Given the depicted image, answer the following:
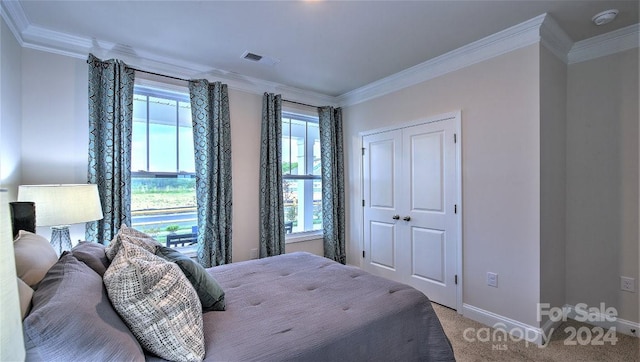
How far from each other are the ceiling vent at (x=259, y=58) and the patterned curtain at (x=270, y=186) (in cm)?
55

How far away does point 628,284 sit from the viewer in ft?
8.03

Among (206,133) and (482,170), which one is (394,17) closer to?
(482,170)

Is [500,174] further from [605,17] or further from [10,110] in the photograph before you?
[10,110]

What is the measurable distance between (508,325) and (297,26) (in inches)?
122

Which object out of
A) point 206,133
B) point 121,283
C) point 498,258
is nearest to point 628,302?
point 498,258

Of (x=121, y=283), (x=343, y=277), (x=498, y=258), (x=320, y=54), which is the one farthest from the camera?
(x=320, y=54)

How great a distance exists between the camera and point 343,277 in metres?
2.02

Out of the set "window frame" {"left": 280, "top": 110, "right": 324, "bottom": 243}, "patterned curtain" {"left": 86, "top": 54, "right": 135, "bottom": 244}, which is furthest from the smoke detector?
"patterned curtain" {"left": 86, "top": 54, "right": 135, "bottom": 244}

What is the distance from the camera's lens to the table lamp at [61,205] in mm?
1843

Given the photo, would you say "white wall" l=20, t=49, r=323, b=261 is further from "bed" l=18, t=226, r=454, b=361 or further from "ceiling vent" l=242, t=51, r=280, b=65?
"bed" l=18, t=226, r=454, b=361

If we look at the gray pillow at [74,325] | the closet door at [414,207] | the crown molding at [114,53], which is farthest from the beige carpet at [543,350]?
the crown molding at [114,53]

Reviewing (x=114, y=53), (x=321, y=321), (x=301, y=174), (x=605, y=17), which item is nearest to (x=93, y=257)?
(x=321, y=321)

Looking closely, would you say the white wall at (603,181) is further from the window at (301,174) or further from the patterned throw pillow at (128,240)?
the patterned throw pillow at (128,240)

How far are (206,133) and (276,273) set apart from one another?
1762 millimetres
